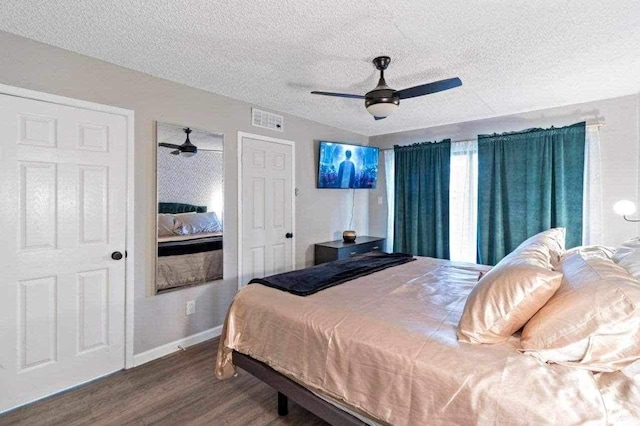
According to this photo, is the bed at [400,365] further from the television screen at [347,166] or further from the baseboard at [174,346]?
the television screen at [347,166]

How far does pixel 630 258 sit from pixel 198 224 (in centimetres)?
309

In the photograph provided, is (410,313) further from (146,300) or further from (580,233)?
(580,233)

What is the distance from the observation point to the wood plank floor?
200 centimetres

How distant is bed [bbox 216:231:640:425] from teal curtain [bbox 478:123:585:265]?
201 centimetres

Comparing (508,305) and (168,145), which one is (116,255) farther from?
(508,305)

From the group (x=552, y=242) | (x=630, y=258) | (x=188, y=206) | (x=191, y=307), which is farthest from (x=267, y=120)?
(x=630, y=258)

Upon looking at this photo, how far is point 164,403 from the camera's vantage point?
7.10 ft

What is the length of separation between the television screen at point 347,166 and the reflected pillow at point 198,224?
1.64 meters

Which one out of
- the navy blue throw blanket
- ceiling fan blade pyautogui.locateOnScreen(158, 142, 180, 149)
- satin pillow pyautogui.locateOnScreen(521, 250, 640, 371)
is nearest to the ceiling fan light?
the navy blue throw blanket

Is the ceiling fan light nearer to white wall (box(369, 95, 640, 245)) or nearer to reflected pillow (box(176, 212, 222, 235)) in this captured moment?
reflected pillow (box(176, 212, 222, 235))

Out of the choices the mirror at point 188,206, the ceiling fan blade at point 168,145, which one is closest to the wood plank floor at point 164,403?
the mirror at point 188,206

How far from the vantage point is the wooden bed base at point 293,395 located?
156cm

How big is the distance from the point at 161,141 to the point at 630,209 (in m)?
4.23

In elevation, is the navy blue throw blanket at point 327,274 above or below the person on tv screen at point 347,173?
below
